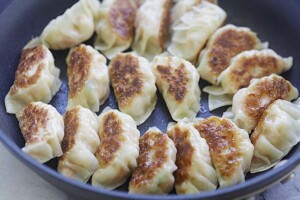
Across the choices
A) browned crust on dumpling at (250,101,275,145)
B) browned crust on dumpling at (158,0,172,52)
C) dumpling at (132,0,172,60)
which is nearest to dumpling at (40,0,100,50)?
dumpling at (132,0,172,60)

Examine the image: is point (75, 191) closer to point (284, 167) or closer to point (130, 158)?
point (130, 158)

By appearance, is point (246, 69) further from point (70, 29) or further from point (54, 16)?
point (54, 16)

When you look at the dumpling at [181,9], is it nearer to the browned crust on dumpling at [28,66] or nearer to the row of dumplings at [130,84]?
the row of dumplings at [130,84]

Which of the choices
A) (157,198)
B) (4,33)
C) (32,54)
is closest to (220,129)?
(157,198)

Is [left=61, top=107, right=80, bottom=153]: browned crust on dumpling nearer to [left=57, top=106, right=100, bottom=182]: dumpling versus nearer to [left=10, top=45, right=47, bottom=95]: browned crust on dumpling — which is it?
[left=57, top=106, right=100, bottom=182]: dumpling

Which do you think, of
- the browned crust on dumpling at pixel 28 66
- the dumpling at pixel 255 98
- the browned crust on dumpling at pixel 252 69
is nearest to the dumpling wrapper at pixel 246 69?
the browned crust on dumpling at pixel 252 69
